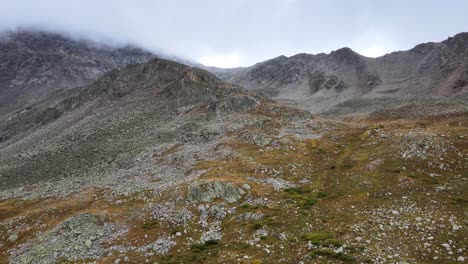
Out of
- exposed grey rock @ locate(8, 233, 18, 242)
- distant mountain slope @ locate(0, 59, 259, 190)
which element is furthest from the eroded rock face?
distant mountain slope @ locate(0, 59, 259, 190)

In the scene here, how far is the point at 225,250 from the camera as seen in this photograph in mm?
32188

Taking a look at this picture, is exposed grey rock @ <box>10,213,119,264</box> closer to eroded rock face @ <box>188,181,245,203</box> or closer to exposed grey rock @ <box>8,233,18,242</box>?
exposed grey rock @ <box>8,233,18,242</box>

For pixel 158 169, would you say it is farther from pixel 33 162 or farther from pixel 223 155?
pixel 33 162

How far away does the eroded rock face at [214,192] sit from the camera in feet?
145

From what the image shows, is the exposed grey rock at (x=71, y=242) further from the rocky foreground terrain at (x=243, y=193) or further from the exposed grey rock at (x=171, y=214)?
the exposed grey rock at (x=171, y=214)

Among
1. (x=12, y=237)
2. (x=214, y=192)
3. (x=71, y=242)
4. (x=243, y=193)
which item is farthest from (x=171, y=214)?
(x=12, y=237)

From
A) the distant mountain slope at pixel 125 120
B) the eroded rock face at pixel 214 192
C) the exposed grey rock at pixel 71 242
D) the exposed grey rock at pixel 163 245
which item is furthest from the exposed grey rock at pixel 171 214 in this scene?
the distant mountain slope at pixel 125 120

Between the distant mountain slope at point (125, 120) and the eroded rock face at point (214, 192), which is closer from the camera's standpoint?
the eroded rock face at point (214, 192)

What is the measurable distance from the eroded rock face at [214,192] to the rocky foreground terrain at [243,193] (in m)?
0.18

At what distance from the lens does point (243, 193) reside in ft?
146

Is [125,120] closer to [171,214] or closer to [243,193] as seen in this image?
[171,214]

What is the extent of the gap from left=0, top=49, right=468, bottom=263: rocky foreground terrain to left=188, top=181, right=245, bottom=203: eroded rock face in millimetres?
182

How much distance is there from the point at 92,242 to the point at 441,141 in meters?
46.1

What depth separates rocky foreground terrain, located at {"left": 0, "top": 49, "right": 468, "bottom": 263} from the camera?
3039 centimetres
